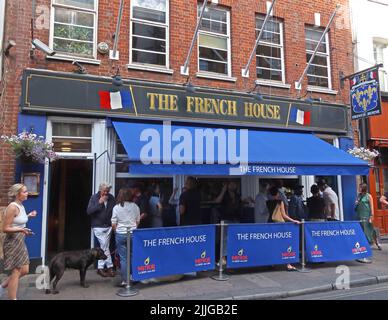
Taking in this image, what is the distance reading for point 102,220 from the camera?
25.5ft

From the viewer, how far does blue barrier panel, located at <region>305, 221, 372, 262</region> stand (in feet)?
27.1

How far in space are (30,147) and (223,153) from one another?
4069 millimetres

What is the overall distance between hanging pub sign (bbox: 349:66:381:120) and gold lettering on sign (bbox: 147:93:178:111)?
5854mm

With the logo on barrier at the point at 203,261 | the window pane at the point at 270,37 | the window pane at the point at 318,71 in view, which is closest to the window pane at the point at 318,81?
the window pane at the point at 318,71

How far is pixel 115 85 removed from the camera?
9133 mm

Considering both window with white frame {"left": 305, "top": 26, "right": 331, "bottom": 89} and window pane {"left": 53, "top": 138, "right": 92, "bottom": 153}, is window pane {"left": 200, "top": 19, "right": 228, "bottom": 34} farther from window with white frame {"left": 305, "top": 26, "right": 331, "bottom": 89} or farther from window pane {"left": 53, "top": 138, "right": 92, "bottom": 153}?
window pane {"left": 53, "top": 138, "right": 92, "bottom": 153}

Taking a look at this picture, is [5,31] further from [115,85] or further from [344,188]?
[344,188]

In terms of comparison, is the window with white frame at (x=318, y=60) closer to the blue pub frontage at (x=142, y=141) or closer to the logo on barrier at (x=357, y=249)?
the blue pub frontage at (x=142, y=141)

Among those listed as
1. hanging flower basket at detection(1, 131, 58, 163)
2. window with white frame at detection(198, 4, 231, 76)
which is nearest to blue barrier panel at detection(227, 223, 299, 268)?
hanging flower basket at detection(1, 131, 58, 163)

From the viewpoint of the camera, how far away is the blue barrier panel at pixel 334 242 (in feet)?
27.1

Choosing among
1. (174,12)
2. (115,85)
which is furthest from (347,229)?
(174,12)

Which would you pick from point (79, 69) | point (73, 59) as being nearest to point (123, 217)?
point (79, 69)

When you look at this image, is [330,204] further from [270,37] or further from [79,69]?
[79,69]

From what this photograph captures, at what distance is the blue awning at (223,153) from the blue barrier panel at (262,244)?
1.18 meters
